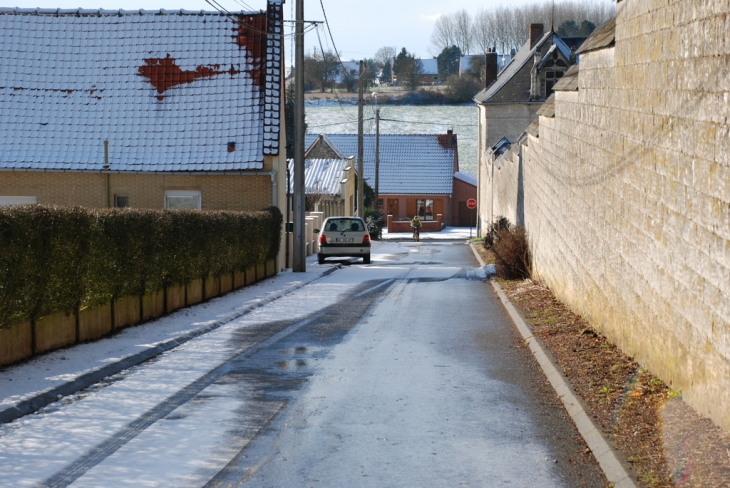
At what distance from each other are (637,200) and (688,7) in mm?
2267

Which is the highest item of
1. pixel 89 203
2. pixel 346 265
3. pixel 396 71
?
pixel 396 71

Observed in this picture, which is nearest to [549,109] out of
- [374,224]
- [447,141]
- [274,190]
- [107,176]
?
[274,190]

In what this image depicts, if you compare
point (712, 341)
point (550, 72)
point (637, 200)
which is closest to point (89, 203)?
point (637, 200)

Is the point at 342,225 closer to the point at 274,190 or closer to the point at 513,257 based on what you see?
the point at 274,190

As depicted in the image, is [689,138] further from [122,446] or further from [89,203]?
[89,203]

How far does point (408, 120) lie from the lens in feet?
377

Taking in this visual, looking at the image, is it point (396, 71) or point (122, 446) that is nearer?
point (122, 446)

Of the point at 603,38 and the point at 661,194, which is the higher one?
the point at 603,38

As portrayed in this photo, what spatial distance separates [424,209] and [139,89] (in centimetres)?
4639

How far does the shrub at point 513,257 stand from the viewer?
21.9 metres

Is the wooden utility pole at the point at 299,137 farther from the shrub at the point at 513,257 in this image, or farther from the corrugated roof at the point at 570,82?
the corrugated roof at the point at 570,82

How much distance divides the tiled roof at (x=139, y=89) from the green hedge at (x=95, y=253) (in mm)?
8696

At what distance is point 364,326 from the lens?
14070mm

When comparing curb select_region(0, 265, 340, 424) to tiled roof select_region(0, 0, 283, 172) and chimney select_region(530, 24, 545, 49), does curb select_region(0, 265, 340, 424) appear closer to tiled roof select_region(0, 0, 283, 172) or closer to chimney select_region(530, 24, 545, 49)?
tiled roof select_region(0, 0, 283, 172)
